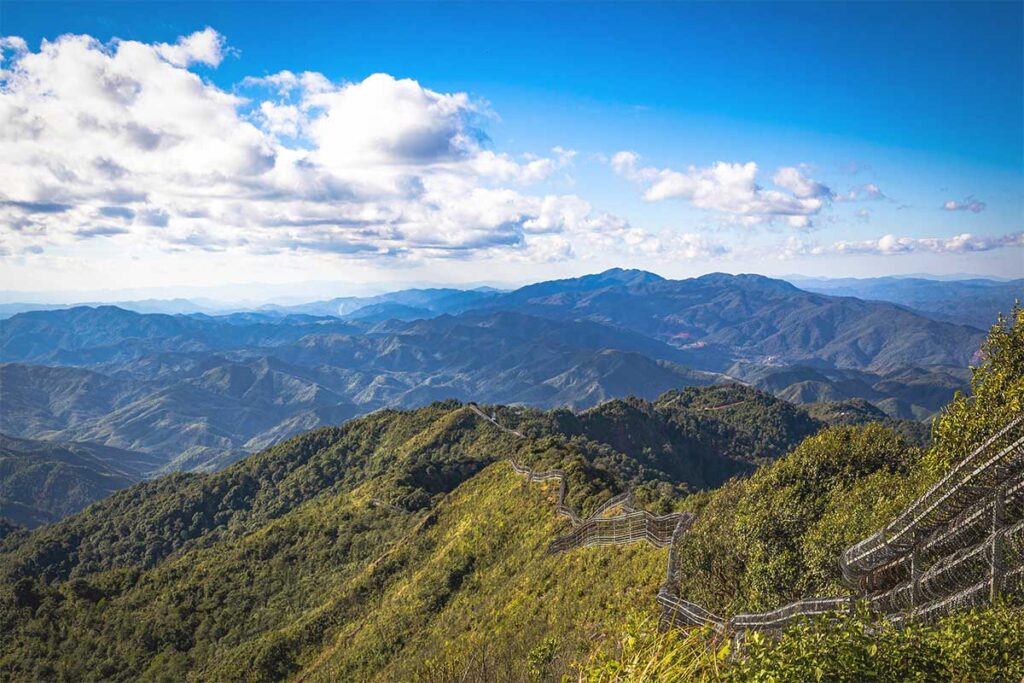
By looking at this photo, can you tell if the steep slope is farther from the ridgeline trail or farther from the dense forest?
the ridgeline trail

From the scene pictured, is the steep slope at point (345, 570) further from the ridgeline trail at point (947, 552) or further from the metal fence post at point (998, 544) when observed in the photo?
the metal fence post at point (998, 544)

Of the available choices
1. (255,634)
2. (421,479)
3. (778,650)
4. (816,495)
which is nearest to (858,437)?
(816,495)

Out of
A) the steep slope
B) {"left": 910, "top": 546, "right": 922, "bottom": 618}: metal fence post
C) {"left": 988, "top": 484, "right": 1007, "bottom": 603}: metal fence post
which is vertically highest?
{"left": 988, "top": 484, "right": 1007, "bottom": 603}: metal fence post

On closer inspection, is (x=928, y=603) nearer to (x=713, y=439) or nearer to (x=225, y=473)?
(x=225, y=473)

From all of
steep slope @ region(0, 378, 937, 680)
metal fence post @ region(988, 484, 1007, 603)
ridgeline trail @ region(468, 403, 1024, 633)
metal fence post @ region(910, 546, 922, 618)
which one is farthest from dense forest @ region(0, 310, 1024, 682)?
metal fence post @ region(910, 546, 922, 618)

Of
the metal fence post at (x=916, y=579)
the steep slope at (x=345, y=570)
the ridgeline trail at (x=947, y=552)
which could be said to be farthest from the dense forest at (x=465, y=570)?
the metal fence post at (x=916, y=579)

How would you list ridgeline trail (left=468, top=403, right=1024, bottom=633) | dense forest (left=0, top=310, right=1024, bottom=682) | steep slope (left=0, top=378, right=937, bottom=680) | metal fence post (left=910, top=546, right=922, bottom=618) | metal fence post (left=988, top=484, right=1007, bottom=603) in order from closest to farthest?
dense forest (left=0, top=310, right=1024, bottom=682) → metal fence post (left=988, top=484, right=1007, bottom=603) → ridgeline trail (left=468, top=403, right=1024, bottom=633) → metal fence post (left=910, top=546, right=922, bottom=618) → steep slope (left=0, top=378, right=937, bottom=680)

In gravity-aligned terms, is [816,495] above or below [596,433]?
above
